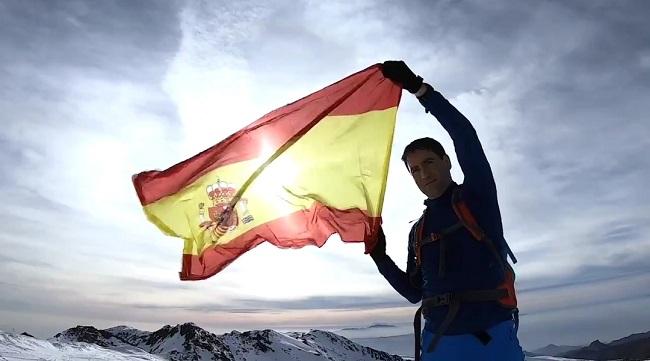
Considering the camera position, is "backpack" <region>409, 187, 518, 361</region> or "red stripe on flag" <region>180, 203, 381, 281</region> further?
"red stripe on flag" <region>180, 203, 381, 281</region>

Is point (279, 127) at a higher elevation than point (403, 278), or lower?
higher

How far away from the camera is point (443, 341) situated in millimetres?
4641

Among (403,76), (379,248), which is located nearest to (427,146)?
(403,76)

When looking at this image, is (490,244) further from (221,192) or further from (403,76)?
(221,192)

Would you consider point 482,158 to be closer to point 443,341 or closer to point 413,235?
point 413,235

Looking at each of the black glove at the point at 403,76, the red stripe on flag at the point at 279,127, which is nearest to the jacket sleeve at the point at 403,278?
the black glove at the point at 403,76

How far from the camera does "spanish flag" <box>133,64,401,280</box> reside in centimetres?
758

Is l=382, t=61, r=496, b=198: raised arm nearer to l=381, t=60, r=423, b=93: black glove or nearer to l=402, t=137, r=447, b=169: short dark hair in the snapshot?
l=381, t=60, r=423, b=93: black glove

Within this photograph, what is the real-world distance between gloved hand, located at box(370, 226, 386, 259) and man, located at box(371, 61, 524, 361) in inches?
32.4

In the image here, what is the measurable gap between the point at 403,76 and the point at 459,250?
1885 millimetres

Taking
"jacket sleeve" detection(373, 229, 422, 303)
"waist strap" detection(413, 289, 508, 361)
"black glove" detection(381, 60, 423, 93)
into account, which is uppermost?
"black glove" detection(381, 60, 423, 93)

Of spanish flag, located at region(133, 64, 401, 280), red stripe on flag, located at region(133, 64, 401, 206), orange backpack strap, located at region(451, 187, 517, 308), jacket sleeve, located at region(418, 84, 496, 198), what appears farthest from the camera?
red stripe on flag, located at region(133, 64, 401, 206)

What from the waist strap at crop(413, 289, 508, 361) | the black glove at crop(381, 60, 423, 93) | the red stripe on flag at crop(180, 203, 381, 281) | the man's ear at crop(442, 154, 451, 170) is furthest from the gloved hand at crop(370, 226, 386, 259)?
the black glove at crop(381, 60, 423, 93)

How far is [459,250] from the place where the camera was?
4.86 meters
